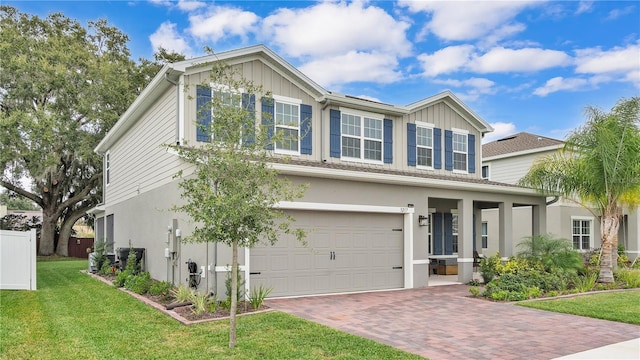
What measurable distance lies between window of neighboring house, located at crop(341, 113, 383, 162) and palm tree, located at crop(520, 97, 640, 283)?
572 cm

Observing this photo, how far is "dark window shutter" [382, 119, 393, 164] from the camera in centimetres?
1502

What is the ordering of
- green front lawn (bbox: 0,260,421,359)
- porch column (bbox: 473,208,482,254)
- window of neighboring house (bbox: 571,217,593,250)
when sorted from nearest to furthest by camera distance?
green front lawn (bbox: 0,260,421,359), porch column (bbox: 473,208,482,254), window of neighboring house (bbox: 571,217,593,250)

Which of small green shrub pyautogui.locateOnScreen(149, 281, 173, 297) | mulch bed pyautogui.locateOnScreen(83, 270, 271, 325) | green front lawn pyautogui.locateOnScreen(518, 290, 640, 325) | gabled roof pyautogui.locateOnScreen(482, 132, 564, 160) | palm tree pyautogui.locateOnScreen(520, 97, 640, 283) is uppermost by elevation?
gabled roof pyautogui.locateOnScreen(482, 132, 564, 160)

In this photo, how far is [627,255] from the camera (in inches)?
853

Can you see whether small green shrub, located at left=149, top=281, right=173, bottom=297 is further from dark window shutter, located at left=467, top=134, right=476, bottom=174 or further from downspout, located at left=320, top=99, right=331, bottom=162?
dark window shutter, located at left=467, top=134, right=476, bottom=174

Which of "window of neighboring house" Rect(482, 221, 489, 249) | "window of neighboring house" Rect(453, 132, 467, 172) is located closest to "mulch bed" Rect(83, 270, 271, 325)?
"window of neighboring house" Rect(453, 132, 467, 172)

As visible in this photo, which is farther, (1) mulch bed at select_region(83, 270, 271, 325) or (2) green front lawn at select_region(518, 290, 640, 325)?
(2) green front lawn at select_region(518, 290, 640, 325)

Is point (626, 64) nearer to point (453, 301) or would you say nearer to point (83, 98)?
point (453, 301)

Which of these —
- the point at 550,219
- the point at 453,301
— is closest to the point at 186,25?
the point at 453,301

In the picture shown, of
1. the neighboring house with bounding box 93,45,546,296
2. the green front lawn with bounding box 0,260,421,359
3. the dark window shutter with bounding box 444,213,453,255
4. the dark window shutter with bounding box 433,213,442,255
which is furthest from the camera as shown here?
the dark window shutter with bounding box 444,213,453,255

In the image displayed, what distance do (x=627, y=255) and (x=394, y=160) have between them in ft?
45.6

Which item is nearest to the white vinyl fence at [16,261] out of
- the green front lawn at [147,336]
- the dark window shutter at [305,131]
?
the green front lawn at [147,336]

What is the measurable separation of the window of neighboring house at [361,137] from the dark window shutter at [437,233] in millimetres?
4682

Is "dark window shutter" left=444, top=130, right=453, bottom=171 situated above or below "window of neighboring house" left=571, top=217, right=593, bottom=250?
above
